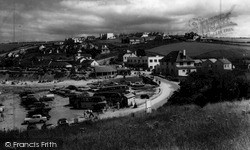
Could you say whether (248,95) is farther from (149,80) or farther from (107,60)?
(107,60)

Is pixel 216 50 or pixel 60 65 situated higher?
pixel 216 50

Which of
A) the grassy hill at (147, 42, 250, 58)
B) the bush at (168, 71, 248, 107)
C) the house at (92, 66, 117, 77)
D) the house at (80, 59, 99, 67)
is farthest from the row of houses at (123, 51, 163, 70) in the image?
the bush at (168, 71, 248, 107)

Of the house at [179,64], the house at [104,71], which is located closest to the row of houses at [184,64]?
the house at [179,64]

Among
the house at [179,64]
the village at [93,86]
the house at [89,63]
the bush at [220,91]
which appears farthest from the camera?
the house at [89,63]

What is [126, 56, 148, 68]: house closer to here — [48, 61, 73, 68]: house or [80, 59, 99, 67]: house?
[80, 59, 99, 67]: house

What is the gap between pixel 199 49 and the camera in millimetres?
93938

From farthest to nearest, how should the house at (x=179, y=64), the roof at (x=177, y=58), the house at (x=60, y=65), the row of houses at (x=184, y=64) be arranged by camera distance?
the house at (x=60, y=65), the roof at (x=177, y=58), the house at (x=179, y=64), the row of houses at (x=184, y=64)

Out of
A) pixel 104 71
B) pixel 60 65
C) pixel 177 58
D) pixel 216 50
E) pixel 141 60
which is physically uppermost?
pixel 216 50

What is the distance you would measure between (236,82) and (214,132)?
58.0 feet

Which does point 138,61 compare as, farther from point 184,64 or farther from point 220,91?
point 220,91

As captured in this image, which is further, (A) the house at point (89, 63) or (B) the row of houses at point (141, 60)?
(A) the house at point (89, 63)

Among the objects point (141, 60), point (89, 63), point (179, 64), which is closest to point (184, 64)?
point (179, 64)

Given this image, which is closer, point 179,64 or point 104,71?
point 179,64

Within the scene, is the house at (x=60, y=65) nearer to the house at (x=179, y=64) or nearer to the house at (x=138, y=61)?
the house at (x=138, y=61)
